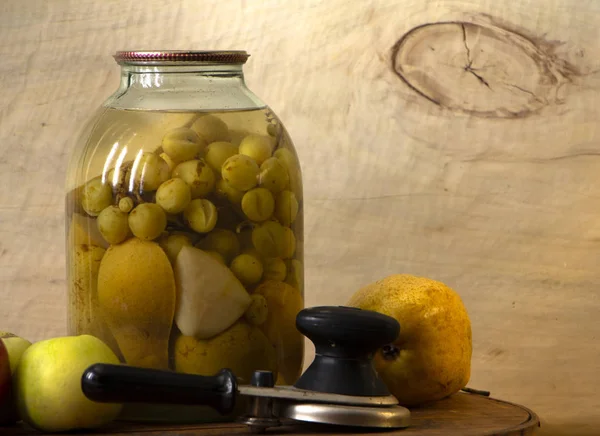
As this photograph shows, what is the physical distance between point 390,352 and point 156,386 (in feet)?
0.65

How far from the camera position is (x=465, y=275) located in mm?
996

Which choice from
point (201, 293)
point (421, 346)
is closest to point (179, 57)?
point (201, 293)

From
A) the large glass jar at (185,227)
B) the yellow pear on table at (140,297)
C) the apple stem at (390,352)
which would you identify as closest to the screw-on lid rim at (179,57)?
the large glass jar at (185,227)

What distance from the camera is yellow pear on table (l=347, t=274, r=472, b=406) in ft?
2.27

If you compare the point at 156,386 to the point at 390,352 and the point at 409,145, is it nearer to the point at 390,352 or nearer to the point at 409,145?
the point at 390,352

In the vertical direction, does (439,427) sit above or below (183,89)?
below

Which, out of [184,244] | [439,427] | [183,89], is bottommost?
[439,427]

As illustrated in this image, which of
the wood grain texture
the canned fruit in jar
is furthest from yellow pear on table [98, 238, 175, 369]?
the wood grain texture

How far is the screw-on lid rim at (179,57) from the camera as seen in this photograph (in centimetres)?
65

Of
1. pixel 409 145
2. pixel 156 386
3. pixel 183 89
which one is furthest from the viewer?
pixel 409 145

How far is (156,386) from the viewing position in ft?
1.88

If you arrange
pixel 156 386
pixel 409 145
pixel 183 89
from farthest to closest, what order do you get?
pixel 409 145
pixel 183 89
pixel 156 386

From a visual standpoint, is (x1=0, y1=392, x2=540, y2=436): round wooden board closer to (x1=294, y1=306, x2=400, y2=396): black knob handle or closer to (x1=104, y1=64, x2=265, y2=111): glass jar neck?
(x1=294, y1=306, x2=400, y2=396): black knob handle

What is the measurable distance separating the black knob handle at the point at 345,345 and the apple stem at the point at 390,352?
0.07 metres
